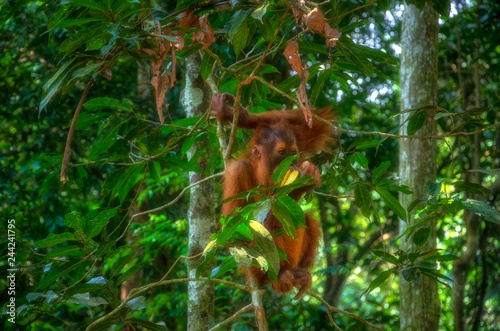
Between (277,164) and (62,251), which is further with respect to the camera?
(277,164)

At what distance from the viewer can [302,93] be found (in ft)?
7.11

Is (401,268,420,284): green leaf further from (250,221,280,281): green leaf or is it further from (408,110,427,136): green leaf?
(250,221,280,281): green leaf

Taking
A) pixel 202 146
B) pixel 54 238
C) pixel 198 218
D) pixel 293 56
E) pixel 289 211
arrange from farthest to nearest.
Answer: pixel 202 146, pixel 198 218, pixel 54 238, pixel 293 56, pixel 289 211

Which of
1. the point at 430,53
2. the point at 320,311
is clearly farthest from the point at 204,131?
the point at 320,311

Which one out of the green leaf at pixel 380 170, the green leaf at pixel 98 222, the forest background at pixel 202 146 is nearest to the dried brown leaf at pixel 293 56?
the forest background at pixel 202 146

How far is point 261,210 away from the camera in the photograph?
1.84 m

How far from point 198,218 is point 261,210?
Answer: 1.56 metres

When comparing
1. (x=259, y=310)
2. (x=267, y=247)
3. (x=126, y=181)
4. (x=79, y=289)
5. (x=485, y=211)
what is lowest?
(x=79, y=289)

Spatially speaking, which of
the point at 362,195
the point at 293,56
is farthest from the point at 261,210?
the point at 362,195

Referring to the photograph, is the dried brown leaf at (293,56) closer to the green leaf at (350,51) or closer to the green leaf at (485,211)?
the green leaf at (350,51)

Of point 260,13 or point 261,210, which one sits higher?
point 260,13

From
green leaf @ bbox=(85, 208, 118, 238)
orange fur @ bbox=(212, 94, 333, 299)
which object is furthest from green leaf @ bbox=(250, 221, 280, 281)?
orange fur @ bbox=(212, 94, 333, 299)

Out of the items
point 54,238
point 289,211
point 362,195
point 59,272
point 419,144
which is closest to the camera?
point 289,211

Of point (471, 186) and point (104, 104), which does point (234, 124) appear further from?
point (471, 186)
